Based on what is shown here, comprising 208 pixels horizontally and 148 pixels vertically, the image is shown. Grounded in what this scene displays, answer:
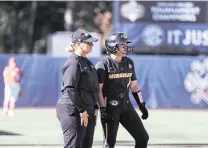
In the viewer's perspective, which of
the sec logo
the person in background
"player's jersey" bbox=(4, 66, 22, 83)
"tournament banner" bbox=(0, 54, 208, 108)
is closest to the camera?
the person in background

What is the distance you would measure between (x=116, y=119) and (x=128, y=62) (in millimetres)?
825

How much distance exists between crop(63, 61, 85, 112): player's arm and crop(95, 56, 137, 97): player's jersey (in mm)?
910

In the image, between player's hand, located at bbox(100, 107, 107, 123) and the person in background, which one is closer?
player's hand, located at bbox(100, 107, 107, 123)

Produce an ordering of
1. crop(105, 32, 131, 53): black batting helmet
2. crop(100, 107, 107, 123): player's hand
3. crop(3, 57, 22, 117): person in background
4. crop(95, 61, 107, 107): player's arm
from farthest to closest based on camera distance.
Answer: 1. crop(3, 57, 22, 117): person in background
2. crop(105, 32, 131, 53): black batting helmet
3. crop(100, 107, 107, 123): player's hand
4. crop(95, 61, 107, 107): player's arm

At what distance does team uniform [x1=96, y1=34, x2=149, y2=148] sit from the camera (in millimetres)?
Result: 7758

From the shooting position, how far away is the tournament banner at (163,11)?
20547mm

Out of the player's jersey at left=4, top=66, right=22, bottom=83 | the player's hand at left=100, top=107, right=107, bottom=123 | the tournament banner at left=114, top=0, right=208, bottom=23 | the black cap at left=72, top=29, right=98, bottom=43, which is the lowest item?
the player's jersey at left=4, top=66, right=22, bottom=83

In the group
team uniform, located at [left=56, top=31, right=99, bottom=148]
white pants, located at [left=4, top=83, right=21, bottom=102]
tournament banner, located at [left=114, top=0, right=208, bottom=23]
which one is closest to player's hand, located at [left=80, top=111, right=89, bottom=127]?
team uniform, located at [left=56, top=31, right=99, bottom=148]

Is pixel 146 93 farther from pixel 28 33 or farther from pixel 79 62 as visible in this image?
pixel 28 33

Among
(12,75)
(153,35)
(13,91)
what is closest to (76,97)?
(13,91)

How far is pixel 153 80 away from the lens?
19.4m

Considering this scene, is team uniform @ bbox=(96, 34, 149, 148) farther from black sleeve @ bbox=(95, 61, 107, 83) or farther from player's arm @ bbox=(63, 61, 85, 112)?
player's arm @ bbox=(63, 61, 85, 112)

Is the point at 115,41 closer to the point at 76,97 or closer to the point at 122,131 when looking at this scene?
the point at 76,97

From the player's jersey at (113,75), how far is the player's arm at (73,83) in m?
0.91
